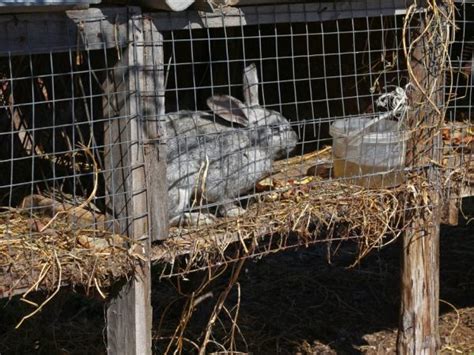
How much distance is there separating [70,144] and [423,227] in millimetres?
2041

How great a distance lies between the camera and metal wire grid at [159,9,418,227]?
5523 millimetres

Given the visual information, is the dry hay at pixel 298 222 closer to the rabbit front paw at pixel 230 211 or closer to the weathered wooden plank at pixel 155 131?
the rabbit front paw at pixel 230 211

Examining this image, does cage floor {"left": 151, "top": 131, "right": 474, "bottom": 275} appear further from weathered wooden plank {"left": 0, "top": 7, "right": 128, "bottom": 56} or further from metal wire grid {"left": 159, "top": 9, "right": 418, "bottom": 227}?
weathered wooden plank {"left": 0, "top": 7, "right": 128, "bottom": 56}

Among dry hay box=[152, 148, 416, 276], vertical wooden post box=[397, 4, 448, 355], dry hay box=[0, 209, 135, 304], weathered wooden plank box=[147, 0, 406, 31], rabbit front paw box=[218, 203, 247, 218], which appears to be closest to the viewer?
dry hay box=[0, 209, 135, 304]

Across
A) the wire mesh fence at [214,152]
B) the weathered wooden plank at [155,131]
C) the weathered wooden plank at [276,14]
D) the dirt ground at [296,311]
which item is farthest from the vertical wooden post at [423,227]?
the weathered wooden plank at [155,131]

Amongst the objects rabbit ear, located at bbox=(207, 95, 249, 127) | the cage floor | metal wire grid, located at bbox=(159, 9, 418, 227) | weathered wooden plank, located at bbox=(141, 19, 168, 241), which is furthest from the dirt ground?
weathered wooden plank, located at bbox=(141, 19, 168, 241)

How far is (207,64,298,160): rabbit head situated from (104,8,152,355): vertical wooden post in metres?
0.79

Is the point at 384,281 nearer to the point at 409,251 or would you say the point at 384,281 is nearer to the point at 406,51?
the point at 409,251

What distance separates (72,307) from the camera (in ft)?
27.2

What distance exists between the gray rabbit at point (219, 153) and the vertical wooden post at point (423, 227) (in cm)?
73

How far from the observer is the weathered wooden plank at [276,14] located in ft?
16.4

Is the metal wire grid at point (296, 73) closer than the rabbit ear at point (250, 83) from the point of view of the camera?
Yes

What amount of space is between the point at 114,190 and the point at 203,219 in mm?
572

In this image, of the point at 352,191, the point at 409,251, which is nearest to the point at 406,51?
the point at 352,191
